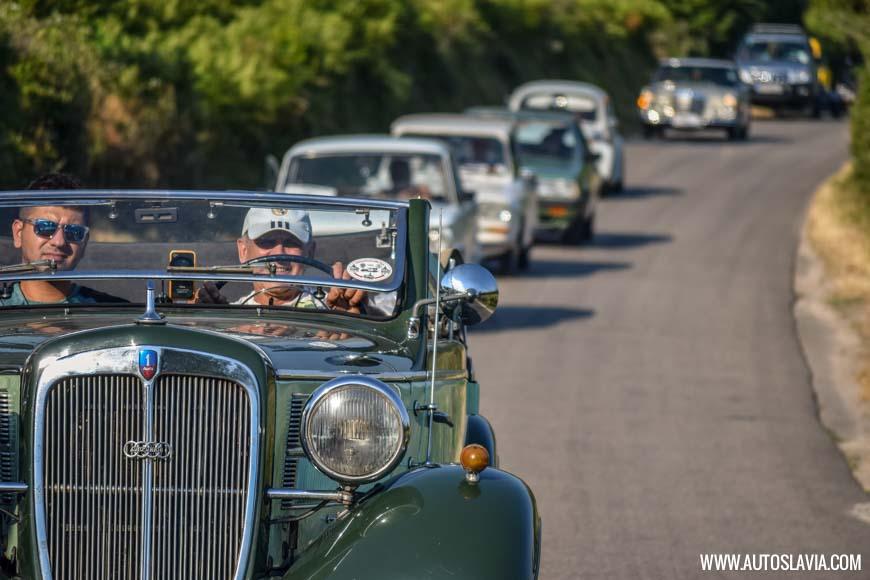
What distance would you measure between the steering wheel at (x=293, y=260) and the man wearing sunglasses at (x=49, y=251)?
52 cm

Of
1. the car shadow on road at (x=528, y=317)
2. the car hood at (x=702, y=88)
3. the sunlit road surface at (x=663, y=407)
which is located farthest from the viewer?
the car hood at (x=702, y=88)

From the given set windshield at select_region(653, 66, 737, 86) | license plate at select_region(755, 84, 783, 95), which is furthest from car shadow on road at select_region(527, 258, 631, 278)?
license plate at select_region(755, 84, 783, 95)

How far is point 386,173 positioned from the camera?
14898mm

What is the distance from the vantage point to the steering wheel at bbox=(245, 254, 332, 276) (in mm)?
5848

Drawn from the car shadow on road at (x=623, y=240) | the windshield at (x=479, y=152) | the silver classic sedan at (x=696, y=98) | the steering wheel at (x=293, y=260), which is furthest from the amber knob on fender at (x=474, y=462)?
the silver classic sedan at (x=696, y=98)

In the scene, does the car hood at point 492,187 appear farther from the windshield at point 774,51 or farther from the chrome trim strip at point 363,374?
the windshield at point 774,51

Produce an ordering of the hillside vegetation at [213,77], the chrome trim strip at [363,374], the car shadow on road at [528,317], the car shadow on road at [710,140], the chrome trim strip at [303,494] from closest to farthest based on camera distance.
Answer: the chrome trim strip at [303,494] → the chrome trim strip at [363,374] → the car shadow on road at [528,317] → the hillside vegetation at [213,77] → the car shadow on road at [710,140]

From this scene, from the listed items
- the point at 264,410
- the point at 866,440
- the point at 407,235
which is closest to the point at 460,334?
the point at 407,235

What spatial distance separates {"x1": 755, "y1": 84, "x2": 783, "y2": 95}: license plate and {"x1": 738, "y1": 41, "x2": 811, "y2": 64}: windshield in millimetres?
713

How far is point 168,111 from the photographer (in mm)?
18797

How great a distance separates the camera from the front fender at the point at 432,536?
14.5 ft

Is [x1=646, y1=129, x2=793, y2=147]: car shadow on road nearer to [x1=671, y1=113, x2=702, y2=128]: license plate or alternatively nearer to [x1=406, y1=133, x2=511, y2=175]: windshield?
[x1=671, y1=113, x2=702, y2=128]: license plate

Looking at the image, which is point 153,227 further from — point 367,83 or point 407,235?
point 367,83

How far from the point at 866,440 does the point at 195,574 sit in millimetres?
6778
